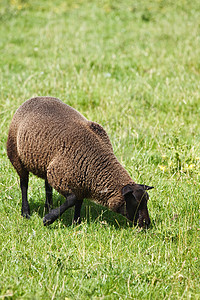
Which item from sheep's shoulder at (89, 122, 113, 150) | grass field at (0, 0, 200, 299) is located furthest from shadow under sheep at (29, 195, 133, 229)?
sheep's shoulder at (89, 122, 113, 150)

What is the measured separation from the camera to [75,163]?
4.05 metres

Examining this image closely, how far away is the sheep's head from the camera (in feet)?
13.2

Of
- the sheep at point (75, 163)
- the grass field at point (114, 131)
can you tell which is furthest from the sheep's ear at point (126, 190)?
the grass field at point (114, 131)

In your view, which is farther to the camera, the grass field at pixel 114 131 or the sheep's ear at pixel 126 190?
the sheep's ear at pixel 126 190

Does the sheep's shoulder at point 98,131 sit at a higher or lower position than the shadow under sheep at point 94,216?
higher

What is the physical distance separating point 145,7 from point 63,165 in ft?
37.0

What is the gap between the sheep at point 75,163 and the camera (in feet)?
13.3

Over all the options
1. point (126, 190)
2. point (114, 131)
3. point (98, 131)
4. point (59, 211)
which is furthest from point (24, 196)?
point (114, 131)

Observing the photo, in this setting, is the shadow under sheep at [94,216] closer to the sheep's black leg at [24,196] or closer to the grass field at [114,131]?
the grass field at [114,131]

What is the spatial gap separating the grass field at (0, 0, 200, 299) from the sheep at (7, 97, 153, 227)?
0.76 ft

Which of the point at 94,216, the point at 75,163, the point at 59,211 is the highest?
the point at 75,163

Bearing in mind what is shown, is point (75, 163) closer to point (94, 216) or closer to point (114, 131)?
point (94, 216)

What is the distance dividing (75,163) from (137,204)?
2.63ft

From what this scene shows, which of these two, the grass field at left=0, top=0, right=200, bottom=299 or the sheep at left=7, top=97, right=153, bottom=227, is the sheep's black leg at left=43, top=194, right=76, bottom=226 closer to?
the sheep at left=7, top=97, right=153, bottom=227
